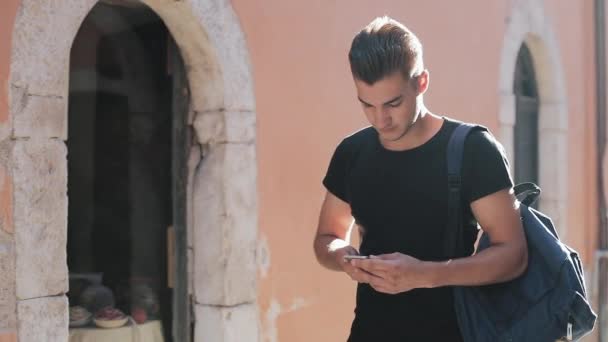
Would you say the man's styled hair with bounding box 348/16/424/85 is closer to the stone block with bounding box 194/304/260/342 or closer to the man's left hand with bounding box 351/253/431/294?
the man's left hand with bounding box 351/253/431/294

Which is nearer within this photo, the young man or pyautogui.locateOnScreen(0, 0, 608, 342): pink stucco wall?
the young man

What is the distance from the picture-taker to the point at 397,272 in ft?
6.44

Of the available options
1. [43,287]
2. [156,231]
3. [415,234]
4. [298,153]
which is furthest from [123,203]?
[415,234]

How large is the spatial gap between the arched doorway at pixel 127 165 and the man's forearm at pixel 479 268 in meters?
2.48

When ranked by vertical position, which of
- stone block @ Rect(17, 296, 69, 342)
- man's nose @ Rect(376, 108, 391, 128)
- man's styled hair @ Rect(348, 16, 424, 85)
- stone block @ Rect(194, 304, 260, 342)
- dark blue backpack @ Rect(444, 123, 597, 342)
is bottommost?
stone block @ Rect(194, 304, 260, 342)

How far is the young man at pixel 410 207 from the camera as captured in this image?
2.01 m

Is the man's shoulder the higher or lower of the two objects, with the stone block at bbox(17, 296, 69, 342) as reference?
higher

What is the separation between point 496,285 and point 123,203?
9.55 ft

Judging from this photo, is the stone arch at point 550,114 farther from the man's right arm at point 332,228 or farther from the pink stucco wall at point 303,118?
the man's right arm at point 332,228

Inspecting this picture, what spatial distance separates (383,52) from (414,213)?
382mm

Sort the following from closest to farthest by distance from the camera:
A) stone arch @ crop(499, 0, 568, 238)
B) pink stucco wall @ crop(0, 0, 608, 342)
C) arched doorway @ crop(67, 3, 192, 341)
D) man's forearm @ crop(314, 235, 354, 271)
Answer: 1. man's forearm @ crop(314, 235, 354, 271)
2. arched doorway @ crop(67, 3, 192, 341)
3. pink stucco wall @ crop(0, 0, 608, 342)
4. stone arch @ crop(499, 0, 568, 238)

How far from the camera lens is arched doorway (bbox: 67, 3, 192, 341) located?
4340mm

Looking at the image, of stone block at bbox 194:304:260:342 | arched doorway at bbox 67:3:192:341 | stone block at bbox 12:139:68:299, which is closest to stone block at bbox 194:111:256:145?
arched doorway at bbox 67:3:192:341

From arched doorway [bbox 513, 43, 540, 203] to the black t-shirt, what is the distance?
234 inches
